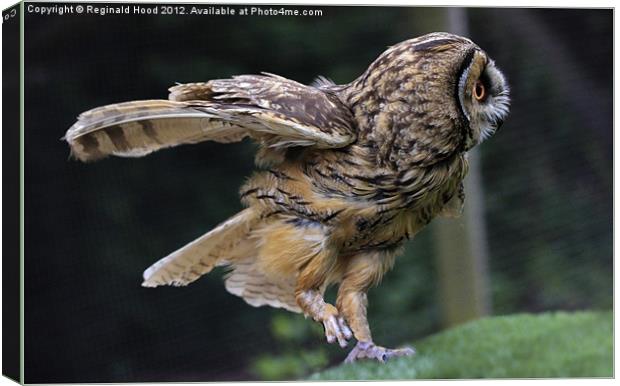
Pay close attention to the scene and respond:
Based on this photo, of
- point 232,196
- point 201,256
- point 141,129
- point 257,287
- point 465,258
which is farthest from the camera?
point 465,258

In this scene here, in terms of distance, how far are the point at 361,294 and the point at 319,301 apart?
7.8 inches

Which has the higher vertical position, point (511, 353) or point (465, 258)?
point (465, 258)

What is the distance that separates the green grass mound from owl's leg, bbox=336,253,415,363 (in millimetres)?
130

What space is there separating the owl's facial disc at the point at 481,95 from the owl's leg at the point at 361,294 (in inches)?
19.8

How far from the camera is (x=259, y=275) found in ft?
11.3

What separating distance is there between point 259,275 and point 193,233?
2.54ft

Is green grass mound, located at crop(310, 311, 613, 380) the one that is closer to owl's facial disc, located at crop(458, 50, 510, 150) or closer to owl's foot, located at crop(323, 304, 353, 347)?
owl's foot, located at crop(323, 304, 353, 347)

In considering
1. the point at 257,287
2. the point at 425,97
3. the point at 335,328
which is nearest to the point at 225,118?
the point at 425,97

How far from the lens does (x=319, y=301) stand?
3.07m

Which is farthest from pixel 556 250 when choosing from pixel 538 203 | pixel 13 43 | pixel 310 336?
pixel 13 43

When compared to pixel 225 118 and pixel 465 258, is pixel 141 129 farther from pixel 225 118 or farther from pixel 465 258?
pixel 465 258

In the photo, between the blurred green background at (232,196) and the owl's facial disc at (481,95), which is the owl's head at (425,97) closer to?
the owl's facial disc at (481,95)

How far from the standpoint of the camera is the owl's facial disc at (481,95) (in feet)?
9.45

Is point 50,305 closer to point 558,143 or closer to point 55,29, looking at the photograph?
point 55,29
